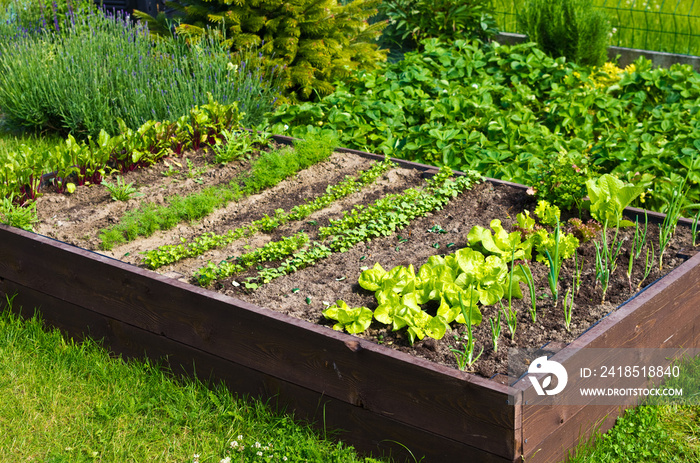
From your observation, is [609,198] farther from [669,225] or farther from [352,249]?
[352,249]

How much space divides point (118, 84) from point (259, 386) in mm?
3532

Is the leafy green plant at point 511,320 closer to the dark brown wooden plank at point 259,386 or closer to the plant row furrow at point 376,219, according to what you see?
the dark brown wooden plank at point 259,386

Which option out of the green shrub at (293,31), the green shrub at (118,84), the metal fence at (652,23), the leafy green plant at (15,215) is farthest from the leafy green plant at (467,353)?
the metal fence at (652,23)

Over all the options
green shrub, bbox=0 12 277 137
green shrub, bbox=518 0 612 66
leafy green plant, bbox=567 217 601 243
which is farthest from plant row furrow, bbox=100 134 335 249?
green shrub, bbox=518 0 612 66

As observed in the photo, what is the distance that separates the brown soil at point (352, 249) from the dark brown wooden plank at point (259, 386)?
31cm

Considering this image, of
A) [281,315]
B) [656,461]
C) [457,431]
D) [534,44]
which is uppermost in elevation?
[534,44]

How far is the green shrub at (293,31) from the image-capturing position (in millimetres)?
6387

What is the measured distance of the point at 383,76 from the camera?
6395 mm

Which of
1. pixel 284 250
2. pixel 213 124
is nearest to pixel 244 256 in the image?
pixel 284 250

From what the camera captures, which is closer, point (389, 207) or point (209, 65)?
point (389, 207)

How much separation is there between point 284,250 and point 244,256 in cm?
21

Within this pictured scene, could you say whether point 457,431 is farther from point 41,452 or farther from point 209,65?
point 209,65

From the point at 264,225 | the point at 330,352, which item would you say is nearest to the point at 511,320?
the point at 330,352

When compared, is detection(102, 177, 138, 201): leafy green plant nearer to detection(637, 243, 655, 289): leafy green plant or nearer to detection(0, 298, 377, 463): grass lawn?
detection(0, 298, 377, 463): grass lawn
